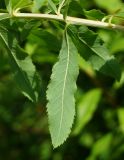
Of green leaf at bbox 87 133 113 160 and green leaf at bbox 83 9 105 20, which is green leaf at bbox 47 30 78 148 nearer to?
green leaf at bbox 83 9 105 20

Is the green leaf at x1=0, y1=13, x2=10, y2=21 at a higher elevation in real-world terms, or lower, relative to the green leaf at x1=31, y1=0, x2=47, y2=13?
lower

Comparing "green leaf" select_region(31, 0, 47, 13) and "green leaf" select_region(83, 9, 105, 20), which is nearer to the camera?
"green leaf" select_region(31, 0, 47, 13)

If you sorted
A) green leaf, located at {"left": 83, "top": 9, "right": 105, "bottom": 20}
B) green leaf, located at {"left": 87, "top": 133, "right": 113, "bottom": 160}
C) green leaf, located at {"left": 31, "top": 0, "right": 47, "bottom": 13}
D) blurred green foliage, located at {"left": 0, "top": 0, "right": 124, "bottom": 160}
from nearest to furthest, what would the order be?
1. green leaf, located at {"left": 31, "top": 0, "right": 47, "bottom": 13}
2. green leaf, located at {"left": 83, "top": 9, "right": 105, "bottom": 20}
3. blurred green foliage, located at {"left": 0, "top": 0, "right": 124, "bottom": 160}
4. green leaf, located at {"left": 87, "top": 133, "right": 113, "bottom": 160}

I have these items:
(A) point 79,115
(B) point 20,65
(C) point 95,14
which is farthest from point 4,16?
(A) point 79,115

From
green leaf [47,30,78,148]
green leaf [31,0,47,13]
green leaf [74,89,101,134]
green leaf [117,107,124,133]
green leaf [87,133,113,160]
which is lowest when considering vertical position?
green leaf [87,133,113,160]

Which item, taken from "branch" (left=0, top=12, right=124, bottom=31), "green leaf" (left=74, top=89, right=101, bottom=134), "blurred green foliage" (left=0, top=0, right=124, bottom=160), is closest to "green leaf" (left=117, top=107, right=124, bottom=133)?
"blurred green foliage" (left=0, top=0, right=124, bottom=160)

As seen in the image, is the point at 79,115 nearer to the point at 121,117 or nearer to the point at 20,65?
the point at 121,117

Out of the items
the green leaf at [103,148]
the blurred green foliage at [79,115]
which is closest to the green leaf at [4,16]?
the blurred green foliage at [79,115]

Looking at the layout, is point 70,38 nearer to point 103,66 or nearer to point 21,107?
point 103,66
